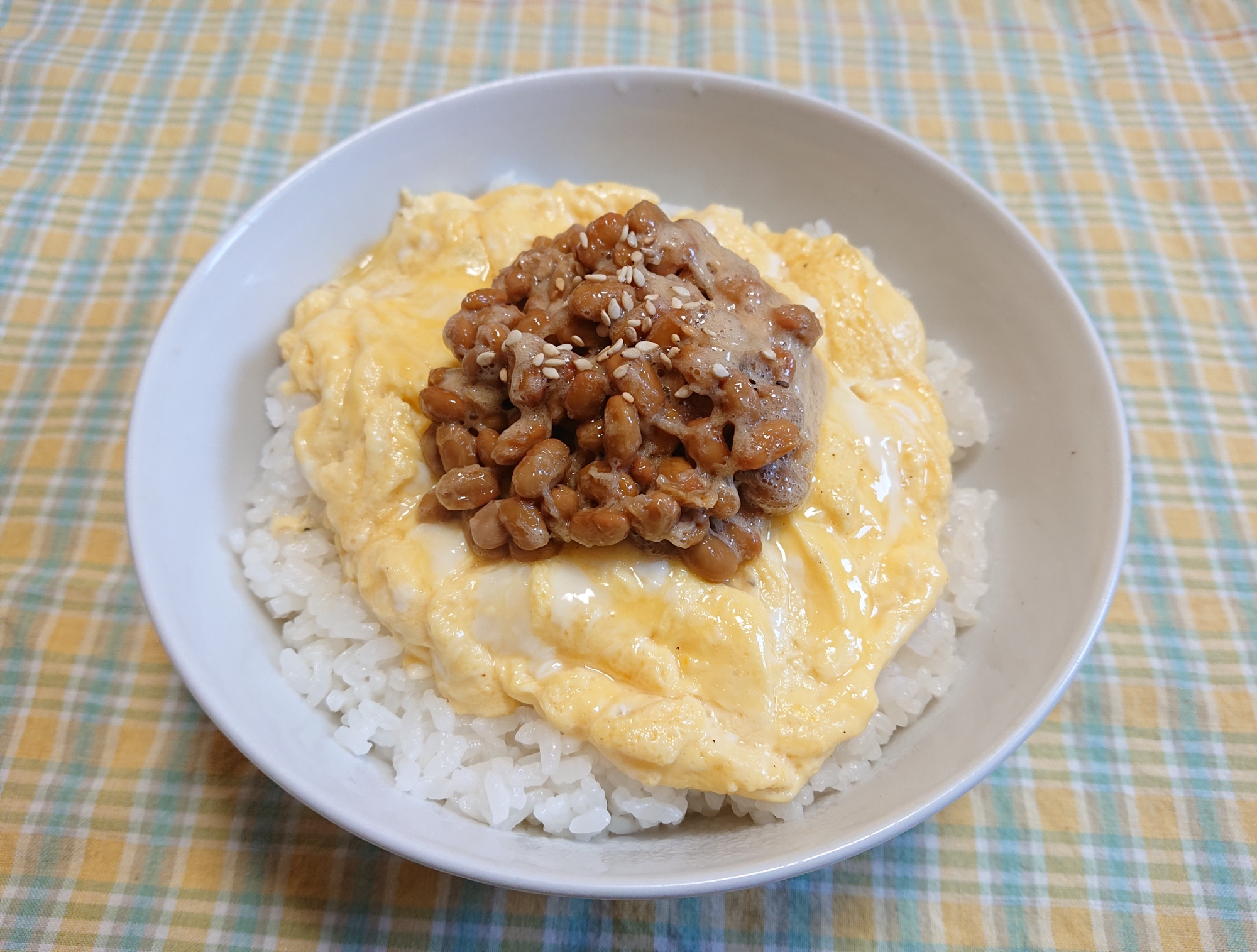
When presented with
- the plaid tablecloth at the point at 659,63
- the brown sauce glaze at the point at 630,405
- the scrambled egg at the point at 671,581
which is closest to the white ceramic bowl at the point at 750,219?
the scrambled egg at the point at 671,581

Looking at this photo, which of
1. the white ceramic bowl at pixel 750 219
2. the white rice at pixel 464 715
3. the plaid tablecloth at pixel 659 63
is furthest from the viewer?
the plaid tablecloth at pixel 659 63

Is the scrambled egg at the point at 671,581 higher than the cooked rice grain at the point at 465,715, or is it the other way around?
the scrambled egg at the point at 671,581

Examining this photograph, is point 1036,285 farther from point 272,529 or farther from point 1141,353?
point 272,529

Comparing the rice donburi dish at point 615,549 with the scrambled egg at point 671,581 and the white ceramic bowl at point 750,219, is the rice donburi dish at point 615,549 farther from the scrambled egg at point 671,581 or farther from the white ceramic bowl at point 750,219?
the white ceramic bowl at point 750,219

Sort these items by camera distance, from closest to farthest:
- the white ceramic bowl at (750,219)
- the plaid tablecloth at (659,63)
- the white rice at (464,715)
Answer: the white ceramic bowl at (750,219), the white rice at (464,715), the plaid tablecloth at (659,63)

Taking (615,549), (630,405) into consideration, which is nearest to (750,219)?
(630,405)

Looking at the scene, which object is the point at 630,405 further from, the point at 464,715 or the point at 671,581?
the point at 464,715

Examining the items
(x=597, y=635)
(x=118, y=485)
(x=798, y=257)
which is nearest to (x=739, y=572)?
(x=597, y=635)

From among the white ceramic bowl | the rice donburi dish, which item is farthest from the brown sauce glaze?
the white ceramic bowl
